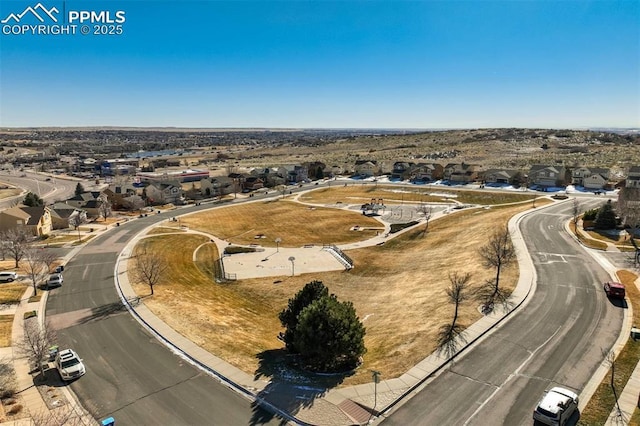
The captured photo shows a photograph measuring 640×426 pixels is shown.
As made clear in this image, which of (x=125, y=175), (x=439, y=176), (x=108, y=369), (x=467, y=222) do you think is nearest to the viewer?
(x=108, y=369)

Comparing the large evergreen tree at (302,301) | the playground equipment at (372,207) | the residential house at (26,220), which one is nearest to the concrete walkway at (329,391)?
the large evergreen tree at (302,301)

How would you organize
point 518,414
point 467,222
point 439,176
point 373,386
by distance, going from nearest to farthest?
point 518,414
point 373,386
point 467,222
point 439,176

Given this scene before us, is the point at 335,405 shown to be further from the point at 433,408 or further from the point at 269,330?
the point at 269,330

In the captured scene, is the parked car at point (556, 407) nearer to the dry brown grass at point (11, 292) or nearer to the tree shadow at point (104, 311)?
the tree shadow at point (104, 311)

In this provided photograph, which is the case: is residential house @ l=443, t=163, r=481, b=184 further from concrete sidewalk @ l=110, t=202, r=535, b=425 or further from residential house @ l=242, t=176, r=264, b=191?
concrete sidewalk @ l=110, t=202, r=535, b=425

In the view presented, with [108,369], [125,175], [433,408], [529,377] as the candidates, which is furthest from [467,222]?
A: [125,175]

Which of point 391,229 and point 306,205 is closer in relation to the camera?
point 391,229
